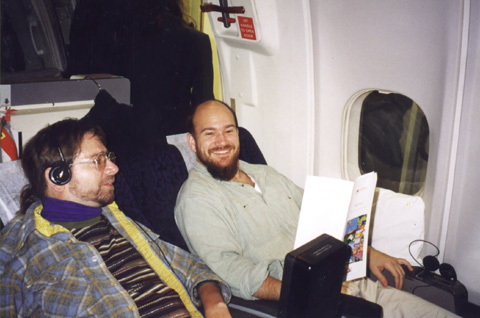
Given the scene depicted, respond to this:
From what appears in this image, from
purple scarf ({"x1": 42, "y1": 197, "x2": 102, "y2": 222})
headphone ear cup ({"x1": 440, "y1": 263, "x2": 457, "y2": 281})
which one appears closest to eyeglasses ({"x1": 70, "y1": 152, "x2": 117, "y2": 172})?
purple scarf ({"x1": 42, "y1": 197, "x2": 102, "y2": 222})

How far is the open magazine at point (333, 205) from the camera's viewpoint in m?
1.35

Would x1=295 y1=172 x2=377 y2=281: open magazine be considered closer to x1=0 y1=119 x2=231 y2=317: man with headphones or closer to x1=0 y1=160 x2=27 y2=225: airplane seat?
x1=0 y1=119 x2=231 y2=317: man with headphones

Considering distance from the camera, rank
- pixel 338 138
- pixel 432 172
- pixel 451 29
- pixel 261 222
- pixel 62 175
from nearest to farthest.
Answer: pixel 62 175 → pixel 451 29 → pixel 261 222 → pixel 432 172 → pixel 338 138

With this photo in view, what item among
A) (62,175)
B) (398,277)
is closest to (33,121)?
(62,175)

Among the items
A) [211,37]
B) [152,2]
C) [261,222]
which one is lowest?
[261,222]

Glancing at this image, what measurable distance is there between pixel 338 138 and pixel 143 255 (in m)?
1.39

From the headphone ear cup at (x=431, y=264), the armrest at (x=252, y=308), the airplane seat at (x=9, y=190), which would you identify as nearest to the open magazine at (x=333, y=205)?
the armrest at (x=252, y=308)

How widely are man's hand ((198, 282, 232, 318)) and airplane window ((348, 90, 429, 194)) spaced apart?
1.33 metres

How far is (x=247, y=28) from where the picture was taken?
2.36m

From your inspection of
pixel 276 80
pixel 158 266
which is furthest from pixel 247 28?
pixel 158 266

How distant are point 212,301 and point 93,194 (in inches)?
25.2

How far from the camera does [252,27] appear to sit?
7.62 ft

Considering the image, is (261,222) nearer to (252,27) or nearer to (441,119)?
(441,119)

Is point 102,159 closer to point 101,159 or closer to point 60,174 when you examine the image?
point 101,159
